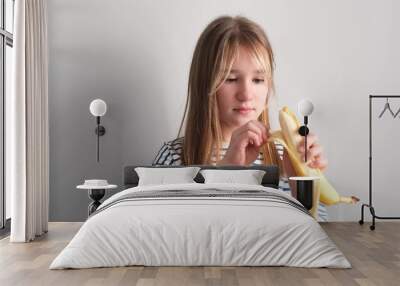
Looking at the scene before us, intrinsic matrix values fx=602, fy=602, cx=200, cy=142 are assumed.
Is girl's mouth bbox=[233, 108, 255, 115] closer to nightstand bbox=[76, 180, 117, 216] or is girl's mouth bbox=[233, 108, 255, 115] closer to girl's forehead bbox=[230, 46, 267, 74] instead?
girl's forehead bbox=[230, 46, 267, 74]

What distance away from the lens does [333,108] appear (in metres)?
7.26

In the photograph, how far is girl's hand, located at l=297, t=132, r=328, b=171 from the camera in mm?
7234

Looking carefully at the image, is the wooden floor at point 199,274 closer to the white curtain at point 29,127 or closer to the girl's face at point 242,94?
the white curtain at point 29,127

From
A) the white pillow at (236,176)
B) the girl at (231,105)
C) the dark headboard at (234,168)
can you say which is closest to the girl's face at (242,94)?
the girl at (231,105)

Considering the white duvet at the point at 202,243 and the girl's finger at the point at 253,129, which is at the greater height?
the girl's finger at the point at 253,129

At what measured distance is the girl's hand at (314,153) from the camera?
723cm

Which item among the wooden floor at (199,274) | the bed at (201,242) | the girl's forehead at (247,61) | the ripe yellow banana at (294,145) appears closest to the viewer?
the wooden floor at (199,274)

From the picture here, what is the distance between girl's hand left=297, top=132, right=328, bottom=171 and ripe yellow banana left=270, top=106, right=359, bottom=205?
0.05 meters

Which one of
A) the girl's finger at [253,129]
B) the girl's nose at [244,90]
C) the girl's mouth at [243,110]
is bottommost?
the girl's finger at [253,129]

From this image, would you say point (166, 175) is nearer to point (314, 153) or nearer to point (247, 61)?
point (247, 61)

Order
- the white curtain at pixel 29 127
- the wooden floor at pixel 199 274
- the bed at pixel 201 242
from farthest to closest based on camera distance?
the white curtain at pixel 29 127
the bed at pixel 201 242
the wooden floor at pixel 199 274

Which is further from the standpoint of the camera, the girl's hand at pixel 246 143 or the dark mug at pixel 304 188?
the girl's hand at pixel 246 143

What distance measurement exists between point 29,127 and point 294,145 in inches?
121

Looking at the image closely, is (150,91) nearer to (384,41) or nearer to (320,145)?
(320,145)
